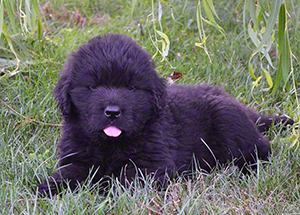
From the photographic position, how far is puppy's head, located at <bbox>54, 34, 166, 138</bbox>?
297 centimetres

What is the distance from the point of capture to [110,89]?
300 centimetres

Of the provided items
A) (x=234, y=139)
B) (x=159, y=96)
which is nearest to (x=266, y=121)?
(x=234, y=139)

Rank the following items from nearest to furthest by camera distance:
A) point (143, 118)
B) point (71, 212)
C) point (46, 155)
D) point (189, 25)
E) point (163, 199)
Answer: point (71, 212) → point (163, 199) → point (143, 118) → point (46, 155) → point (189, 25)

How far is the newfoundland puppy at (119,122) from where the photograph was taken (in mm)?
3000

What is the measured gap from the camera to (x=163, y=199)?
9.56 ft

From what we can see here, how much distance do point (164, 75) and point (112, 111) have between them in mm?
1766

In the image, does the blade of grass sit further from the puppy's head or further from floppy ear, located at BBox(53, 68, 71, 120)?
floppy ear, located at BBox(53, 68, 71, 120)

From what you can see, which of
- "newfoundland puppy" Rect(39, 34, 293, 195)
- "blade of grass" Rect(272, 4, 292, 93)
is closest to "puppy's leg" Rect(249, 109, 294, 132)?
"newfoundland puppy" Rect(39, 34, 293, 195)

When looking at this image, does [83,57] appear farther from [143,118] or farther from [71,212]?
[71,212]

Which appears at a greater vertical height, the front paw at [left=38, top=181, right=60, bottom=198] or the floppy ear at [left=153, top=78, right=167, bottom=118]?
the floppy ear at [left=153, top=78, right=167, bottom=118]

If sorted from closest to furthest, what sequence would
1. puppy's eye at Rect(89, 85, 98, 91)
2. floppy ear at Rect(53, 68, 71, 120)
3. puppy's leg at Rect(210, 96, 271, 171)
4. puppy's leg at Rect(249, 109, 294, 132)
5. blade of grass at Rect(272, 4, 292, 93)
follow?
blade of grass at Rect(272, 4, 292, 93)
puppy's eye at Rect(89, 85, 98, 91)
floppy ear at Rect(53, 68, 71, 120)
puppy's leg at Rect(210, 96, 271, 171)
puppy's leg at Rect(249, 109, 294, 132)

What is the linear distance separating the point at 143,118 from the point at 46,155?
0.80 metres

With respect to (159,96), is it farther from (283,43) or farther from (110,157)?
(283,43)

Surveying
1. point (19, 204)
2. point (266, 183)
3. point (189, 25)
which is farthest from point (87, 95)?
point (189, 25)
